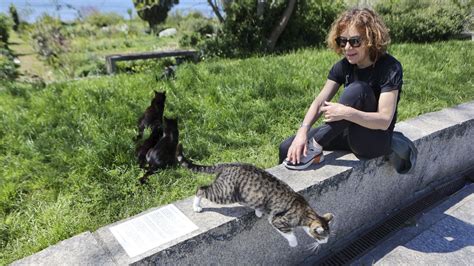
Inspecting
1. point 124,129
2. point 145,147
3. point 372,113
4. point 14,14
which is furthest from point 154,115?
point 14,14

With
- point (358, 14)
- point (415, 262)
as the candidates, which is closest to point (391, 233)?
point (415, 262)

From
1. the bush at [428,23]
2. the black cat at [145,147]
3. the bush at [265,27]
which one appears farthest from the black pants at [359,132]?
the bush at [428,23]

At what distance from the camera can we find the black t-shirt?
92.0 inches

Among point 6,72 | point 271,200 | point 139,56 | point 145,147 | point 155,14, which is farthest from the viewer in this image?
point 155,14

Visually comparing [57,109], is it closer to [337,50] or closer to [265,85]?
[265,85]

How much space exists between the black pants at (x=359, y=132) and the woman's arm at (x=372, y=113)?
0.29 feet

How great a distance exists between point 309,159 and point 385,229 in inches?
40.2

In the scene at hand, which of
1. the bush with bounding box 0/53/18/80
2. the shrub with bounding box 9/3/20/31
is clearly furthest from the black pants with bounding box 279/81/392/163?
the bush with bounding box 0/53/18/80

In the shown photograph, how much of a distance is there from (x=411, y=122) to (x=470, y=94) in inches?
85.7

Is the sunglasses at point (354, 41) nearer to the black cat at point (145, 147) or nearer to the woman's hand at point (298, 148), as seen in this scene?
the woman's hand at point (298, 148)

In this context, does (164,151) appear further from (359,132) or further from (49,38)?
(49,38)

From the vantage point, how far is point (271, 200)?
2.01 meters

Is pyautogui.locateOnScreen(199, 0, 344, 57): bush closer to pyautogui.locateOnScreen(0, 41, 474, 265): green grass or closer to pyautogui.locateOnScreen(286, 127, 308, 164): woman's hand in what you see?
pyautogui.locateOnScreen(0, 41, 474, 265): green grass

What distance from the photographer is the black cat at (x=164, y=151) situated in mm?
2906
